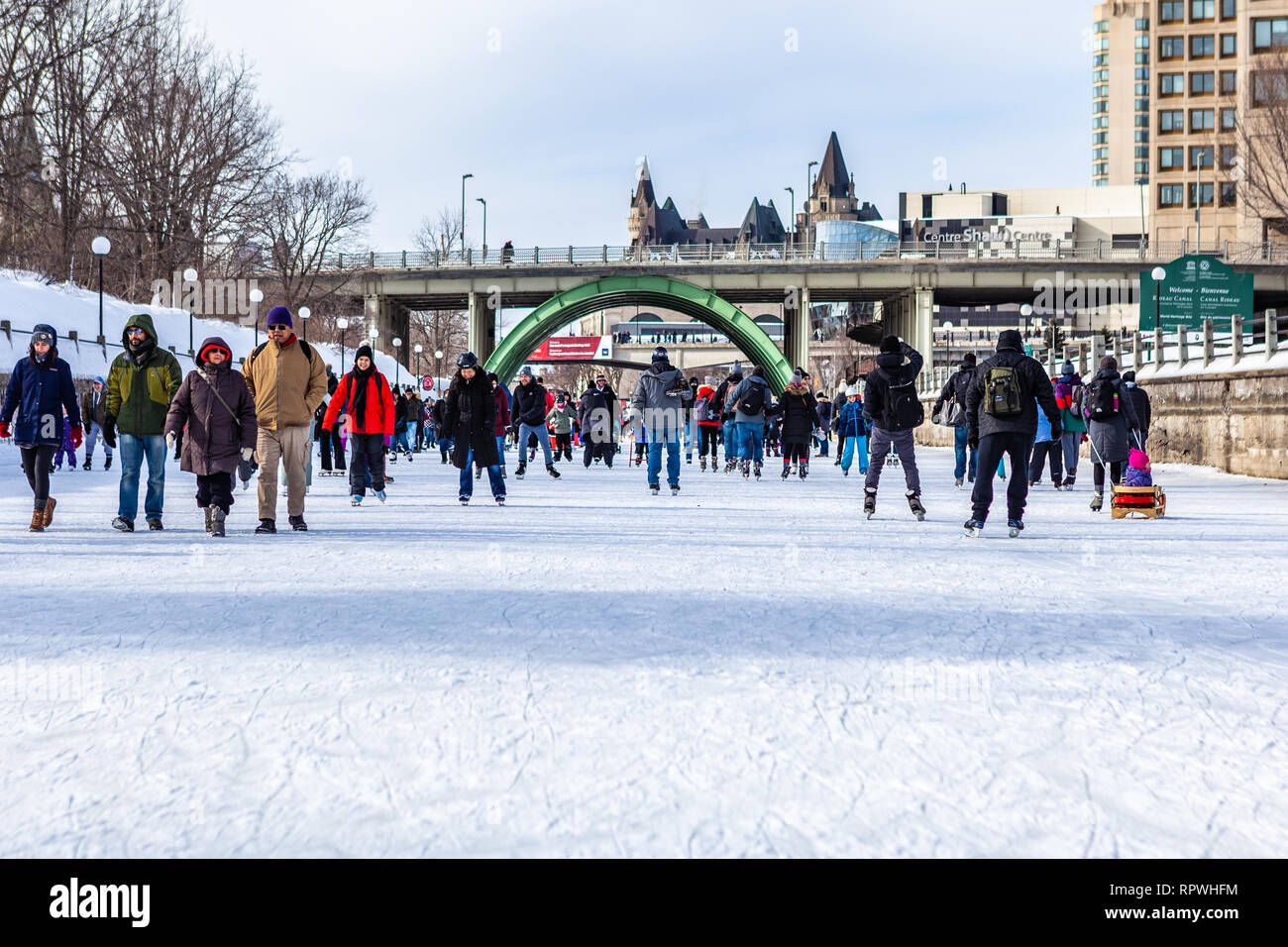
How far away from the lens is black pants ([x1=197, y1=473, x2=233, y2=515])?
9.55 metres

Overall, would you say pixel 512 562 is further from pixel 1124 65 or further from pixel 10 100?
pixel 1124 65

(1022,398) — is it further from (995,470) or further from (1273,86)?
(1273,86)

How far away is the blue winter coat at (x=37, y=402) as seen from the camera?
9.80m

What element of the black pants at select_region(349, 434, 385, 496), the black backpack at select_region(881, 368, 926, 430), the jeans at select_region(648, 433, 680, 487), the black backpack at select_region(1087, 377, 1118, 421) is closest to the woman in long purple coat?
the black pants at select_region(349, 434, 385, 496)

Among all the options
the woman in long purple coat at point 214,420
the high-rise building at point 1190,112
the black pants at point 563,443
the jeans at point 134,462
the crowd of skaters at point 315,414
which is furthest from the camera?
the high-rise building at point 1190,112

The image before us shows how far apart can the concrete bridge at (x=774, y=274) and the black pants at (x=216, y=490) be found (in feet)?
143

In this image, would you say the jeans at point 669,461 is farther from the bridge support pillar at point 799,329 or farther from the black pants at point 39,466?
the bridge support pillar at point 799,329

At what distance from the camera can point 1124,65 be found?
127250 mm

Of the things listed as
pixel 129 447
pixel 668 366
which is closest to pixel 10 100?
pixel 668 366

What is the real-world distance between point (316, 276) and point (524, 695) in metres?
55.8

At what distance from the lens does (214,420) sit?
9.40 meters

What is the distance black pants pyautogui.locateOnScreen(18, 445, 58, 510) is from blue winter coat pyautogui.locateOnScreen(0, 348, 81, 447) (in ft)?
0.23

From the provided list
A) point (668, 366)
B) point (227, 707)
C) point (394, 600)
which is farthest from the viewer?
point (668, 366)

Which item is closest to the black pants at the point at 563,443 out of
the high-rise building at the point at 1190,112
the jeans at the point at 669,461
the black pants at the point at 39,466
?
the jeans at the point at 669,461
